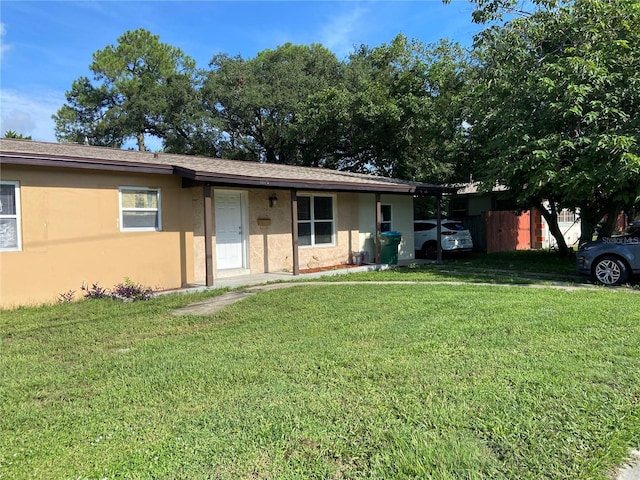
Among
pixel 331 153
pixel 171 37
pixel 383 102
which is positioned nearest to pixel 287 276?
pixel 383 102

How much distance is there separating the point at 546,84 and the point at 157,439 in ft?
35.8

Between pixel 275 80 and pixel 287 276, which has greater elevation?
pixel 275 80

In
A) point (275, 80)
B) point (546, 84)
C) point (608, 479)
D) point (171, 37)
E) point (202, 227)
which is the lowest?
point (608, 479)

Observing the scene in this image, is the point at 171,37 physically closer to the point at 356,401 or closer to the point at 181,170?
the point at 181,170

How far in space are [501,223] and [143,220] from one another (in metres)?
16.2

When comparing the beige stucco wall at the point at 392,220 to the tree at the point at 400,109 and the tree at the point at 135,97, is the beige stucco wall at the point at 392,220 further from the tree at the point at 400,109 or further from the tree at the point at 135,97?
the tree at the point at 135,97

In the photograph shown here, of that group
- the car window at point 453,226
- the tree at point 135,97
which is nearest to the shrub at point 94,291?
the car window at point 453,226

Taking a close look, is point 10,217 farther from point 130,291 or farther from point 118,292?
point 130,291

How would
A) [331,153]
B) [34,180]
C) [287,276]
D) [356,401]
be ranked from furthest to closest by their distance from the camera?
[331,153] < [287,276] < [34,180] < [356,401]

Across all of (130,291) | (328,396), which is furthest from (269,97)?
(328,396)

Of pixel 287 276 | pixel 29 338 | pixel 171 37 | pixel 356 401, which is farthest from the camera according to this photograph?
pixel 171 37

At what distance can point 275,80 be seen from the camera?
87.1ft

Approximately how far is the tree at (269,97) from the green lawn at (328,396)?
19.3 m

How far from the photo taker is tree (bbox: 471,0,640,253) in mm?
10062
